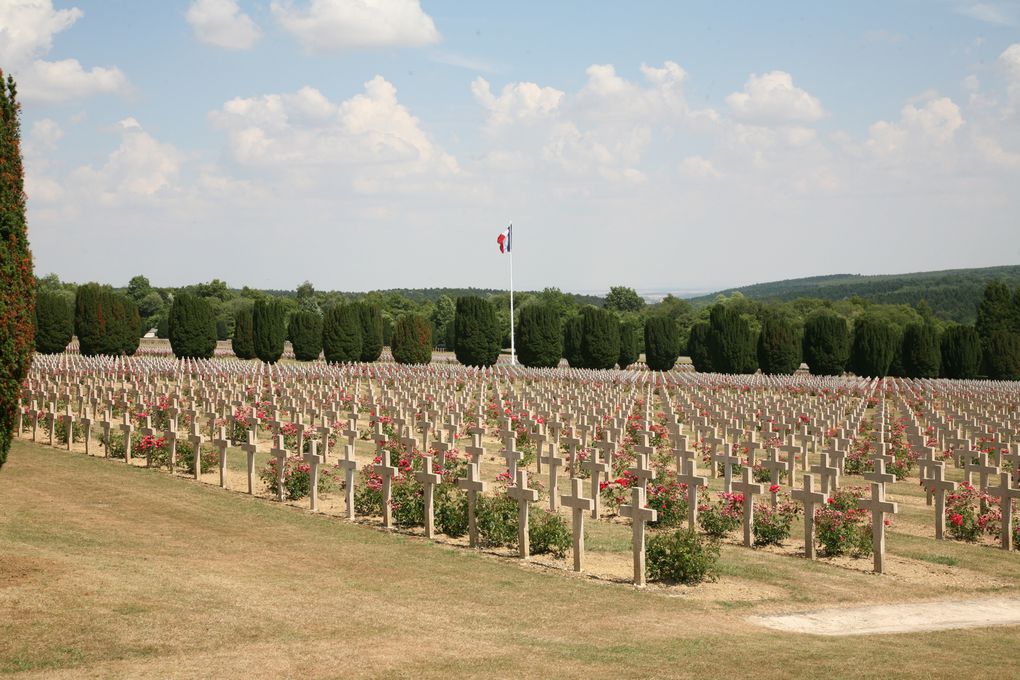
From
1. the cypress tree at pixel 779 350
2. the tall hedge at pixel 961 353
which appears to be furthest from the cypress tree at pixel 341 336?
the tall hedge at pixel 961 353

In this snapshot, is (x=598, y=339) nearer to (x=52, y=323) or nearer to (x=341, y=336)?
(x=341, y=336)

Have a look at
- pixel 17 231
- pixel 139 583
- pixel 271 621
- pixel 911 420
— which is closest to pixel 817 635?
pixel 271 621

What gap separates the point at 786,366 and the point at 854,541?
43.4 m

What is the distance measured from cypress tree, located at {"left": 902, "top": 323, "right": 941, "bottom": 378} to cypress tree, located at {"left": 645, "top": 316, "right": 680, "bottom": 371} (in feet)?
43.9

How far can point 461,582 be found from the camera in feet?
34.1

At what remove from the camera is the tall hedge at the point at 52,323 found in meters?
50.8

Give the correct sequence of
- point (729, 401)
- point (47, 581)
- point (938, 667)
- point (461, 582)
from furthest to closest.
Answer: point (729, 401), point (461, 582), point (47, 581), point (938, 667)

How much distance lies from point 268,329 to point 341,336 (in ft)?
13.1

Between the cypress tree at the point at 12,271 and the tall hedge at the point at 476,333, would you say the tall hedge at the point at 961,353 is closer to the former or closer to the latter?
the tall hedge at the point at 476,333

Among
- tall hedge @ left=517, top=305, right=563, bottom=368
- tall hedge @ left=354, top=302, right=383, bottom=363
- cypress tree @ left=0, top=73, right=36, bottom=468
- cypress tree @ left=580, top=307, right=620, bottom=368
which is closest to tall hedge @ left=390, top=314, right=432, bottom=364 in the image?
tall hedge @ left=354, top=302, right=383, bottom=363

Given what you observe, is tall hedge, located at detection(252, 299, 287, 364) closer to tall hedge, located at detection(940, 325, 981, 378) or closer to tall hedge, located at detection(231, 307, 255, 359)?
tall hedge, located at detection(231, 307, 255, 359)

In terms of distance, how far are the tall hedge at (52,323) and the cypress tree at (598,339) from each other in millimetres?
27719

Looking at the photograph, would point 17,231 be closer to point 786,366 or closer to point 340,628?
point 340,628

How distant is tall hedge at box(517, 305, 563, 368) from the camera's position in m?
54.4
